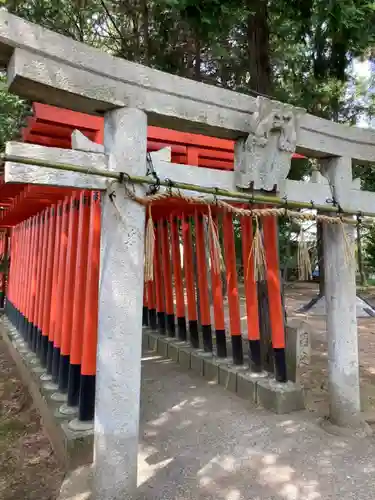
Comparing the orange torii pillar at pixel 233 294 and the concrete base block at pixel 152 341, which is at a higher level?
the orange torii pillar at pixel 233 294

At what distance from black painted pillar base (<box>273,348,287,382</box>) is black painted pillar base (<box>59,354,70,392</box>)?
2.52 m

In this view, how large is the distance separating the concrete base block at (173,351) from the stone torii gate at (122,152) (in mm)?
4101

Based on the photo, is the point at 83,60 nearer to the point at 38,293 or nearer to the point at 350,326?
the point at 350,326

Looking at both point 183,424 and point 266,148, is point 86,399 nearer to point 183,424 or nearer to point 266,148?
point 183,424

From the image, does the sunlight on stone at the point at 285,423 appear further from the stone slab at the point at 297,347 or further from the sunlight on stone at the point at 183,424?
the sunlight on stone at the point at 183,424

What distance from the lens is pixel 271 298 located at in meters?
5.05

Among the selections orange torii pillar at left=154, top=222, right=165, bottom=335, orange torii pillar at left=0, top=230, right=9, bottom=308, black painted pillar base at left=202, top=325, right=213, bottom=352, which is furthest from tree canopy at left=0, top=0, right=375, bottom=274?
orange torii pillar at left=0, top=230, right=9, bottom=308

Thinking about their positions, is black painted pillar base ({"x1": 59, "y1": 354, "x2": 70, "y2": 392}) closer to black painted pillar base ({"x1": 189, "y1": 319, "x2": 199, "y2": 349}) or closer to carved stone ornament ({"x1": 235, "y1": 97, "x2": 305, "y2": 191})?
black painted pillar base ({"x1": 189, "y1": 319, "x2": 199, "y2": 349})

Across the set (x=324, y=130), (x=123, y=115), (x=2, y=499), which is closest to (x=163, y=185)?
(x=123, y=115)

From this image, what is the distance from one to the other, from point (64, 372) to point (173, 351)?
2624 mm

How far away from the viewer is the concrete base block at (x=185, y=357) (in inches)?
263

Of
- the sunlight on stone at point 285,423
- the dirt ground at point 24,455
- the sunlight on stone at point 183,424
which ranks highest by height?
the sunlight on stone at point 285,423

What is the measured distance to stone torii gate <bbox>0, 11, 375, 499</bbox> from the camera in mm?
2650

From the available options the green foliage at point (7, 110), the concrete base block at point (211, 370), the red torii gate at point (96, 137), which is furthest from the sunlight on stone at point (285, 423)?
the green foliage at point (7, 110)
